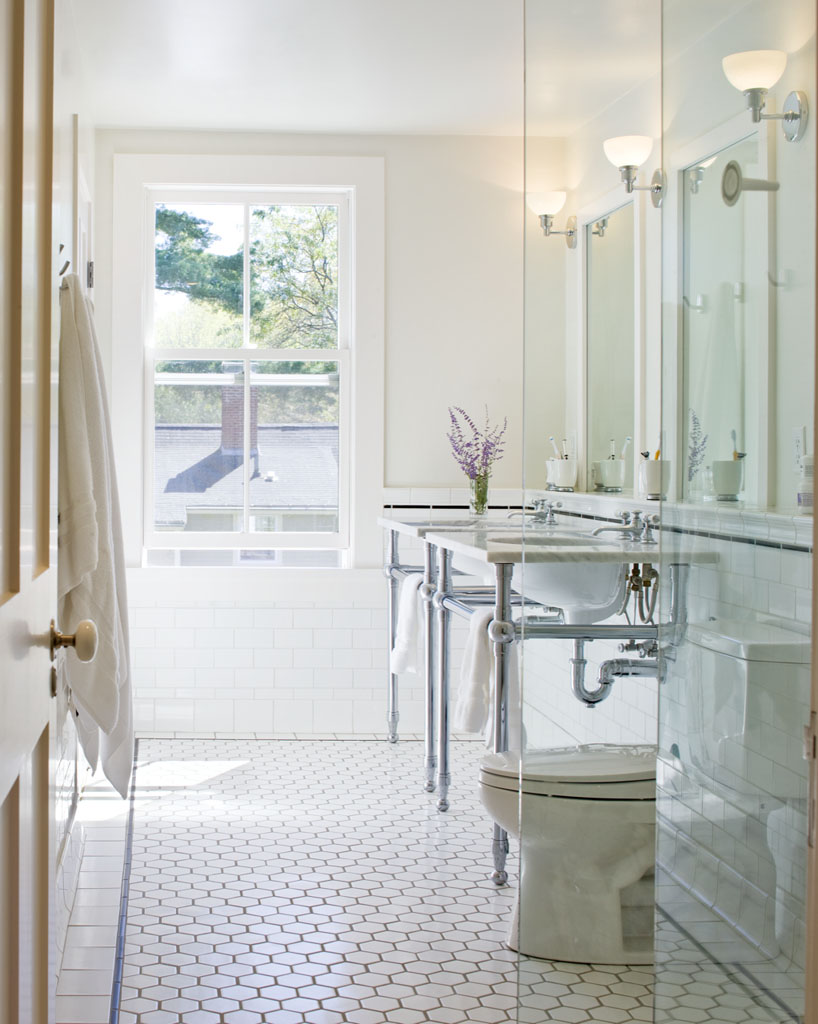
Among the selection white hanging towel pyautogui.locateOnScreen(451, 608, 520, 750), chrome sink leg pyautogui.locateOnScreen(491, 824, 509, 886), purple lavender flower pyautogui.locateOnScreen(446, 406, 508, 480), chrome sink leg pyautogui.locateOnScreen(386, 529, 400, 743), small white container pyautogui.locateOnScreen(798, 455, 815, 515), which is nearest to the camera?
small white container pyautogui.locateOnScreen(798, 455, 815, 515)

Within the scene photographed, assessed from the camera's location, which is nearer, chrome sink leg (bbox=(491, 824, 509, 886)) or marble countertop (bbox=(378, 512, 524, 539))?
chrome sink leg (bbox=(491, 824, 509, 886))

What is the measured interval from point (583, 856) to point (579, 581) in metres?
0.52

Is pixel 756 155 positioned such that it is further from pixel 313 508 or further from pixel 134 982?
pixel 313 508

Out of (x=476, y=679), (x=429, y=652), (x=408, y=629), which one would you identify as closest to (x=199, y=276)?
(x=408, y=629)

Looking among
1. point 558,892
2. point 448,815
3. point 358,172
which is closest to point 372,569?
point 448,815

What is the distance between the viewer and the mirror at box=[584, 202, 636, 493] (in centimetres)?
187

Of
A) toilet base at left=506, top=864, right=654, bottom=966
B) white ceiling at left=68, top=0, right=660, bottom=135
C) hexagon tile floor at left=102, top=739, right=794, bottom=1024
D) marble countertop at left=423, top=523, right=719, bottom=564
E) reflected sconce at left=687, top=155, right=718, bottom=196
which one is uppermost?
white ceiling at left=68, top=0, right=660, bottom=135

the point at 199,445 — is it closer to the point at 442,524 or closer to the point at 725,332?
the point at 442,524

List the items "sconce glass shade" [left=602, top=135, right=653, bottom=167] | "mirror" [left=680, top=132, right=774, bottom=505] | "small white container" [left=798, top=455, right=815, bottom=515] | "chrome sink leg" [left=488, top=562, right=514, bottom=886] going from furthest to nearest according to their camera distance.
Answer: "chrome sink leg" [left=488, top=562, right=514, bottom=886]
"sconce glass shade" [left=602, top=135, right=653, bottom=167]
"mirror" [left=680, top=132, right=774, bottom=505]
"small white container" [left=798, top=455, right=815, bottom=515]

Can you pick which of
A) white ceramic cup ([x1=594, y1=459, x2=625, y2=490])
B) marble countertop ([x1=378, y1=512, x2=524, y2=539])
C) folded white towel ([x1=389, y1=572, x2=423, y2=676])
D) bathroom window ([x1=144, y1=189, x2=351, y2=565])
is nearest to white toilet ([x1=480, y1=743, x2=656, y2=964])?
white ceramic cup ([x1=594, y1=459, x2=625, y2=490])

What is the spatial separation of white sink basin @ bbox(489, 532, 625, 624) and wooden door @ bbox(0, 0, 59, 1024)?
2.81ft

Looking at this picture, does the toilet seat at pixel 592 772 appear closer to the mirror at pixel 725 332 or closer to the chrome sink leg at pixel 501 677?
the mirror at pixel 725 332

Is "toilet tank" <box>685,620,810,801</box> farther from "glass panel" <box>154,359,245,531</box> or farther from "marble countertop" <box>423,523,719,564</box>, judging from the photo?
"glass panel" <box>154,359,245,531</box>

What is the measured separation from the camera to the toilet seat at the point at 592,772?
69.6 inches
